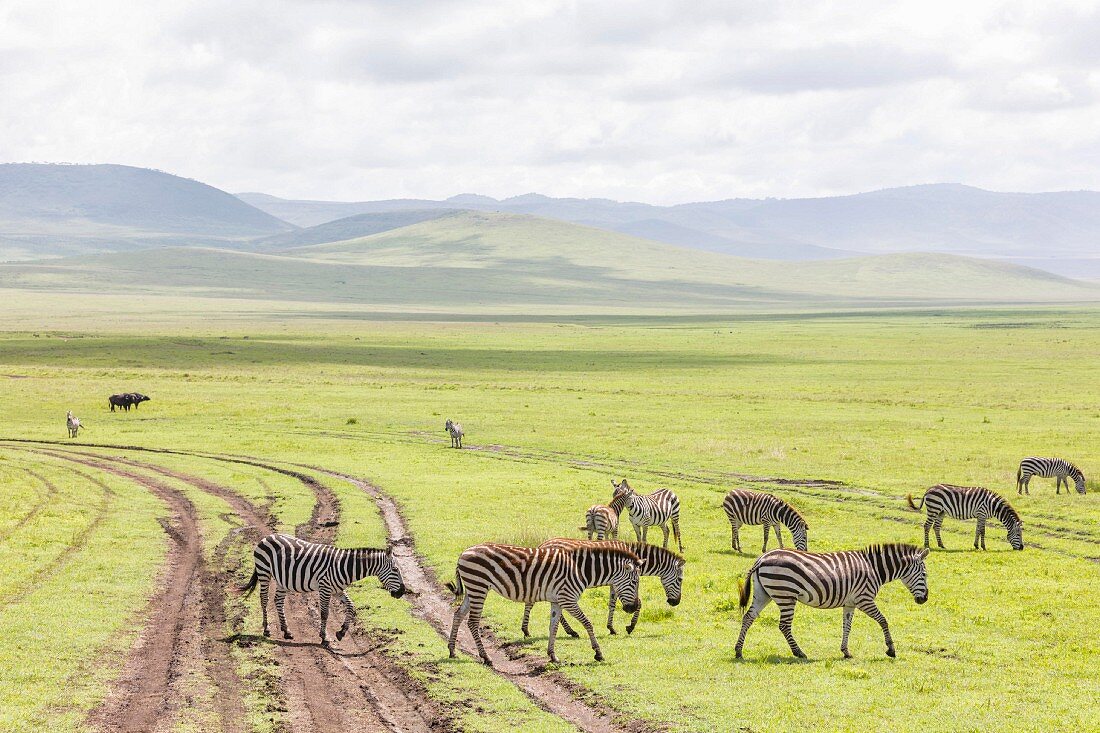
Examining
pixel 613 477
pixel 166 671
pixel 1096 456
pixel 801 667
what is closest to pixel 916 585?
pixel 801 667

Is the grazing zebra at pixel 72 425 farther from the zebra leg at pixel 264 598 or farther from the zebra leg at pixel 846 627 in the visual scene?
the zebra leg at pixel 846 627

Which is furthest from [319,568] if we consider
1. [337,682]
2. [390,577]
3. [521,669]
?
[521,669]

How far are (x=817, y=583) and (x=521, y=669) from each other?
574 centimetres

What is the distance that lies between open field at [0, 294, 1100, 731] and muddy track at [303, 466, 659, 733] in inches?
3.4

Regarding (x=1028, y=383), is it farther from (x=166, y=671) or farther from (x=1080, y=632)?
(x=166, y=671)

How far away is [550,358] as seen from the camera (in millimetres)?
119188

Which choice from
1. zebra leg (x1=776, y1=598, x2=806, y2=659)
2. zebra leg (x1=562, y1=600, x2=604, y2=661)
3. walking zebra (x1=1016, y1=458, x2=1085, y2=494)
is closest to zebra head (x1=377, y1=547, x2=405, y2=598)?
zebra leg (x1=562, y1=600, x2=604, y2=661)

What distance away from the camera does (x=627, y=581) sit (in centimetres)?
2086

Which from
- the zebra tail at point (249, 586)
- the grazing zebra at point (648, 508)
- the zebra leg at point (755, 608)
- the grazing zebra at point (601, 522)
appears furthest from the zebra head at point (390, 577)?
the grazing zebra at point (648, 508)

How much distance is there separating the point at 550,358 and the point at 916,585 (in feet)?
323

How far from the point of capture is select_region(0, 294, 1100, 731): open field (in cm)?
1764

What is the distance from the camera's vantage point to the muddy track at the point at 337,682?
1703 cm

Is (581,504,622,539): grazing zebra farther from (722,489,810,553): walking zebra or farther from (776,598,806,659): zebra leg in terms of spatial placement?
(776,598,806,659): zebra leg

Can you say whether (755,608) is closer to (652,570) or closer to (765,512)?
(652,570)
